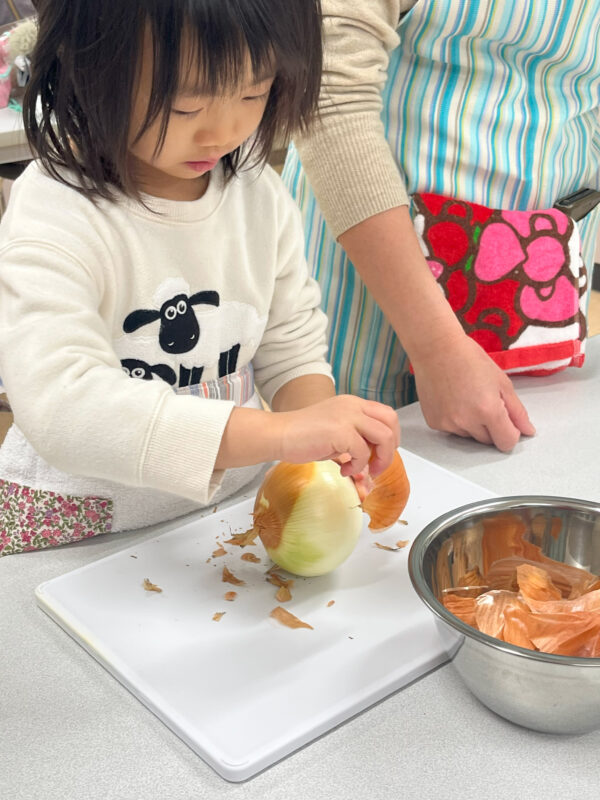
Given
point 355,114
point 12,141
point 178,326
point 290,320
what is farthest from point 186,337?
point 12,141

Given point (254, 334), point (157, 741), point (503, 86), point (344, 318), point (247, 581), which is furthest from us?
point (344, 318)

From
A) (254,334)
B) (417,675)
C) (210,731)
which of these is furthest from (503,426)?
(210,731)

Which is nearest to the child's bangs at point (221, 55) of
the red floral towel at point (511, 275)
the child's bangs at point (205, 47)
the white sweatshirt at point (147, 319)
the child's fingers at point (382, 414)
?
the child's bangs at point (205, 47)

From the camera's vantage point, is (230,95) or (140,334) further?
(140,334)

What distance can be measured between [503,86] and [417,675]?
75 centimetres

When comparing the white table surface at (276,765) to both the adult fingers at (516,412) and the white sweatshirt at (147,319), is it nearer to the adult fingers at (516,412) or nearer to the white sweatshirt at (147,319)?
the white sweatshirt at (147,319)

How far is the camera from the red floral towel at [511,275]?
1086 millimetres

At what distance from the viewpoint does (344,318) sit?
1.21 m

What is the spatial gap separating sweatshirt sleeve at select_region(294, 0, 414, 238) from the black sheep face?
0.31 metres

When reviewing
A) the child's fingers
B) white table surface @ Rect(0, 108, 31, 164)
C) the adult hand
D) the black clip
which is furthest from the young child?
white table surface @ Rect(0, 108, 31, 164)

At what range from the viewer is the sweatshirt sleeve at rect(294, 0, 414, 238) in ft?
3.31

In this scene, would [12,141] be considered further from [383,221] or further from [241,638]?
[241,638]

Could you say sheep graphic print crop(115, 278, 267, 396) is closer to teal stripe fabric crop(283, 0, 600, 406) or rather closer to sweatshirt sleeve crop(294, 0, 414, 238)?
sweatshirt sleeve crop(294, 0, 414, 238)

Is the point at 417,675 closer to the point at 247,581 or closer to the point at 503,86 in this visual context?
the point at 247,581
